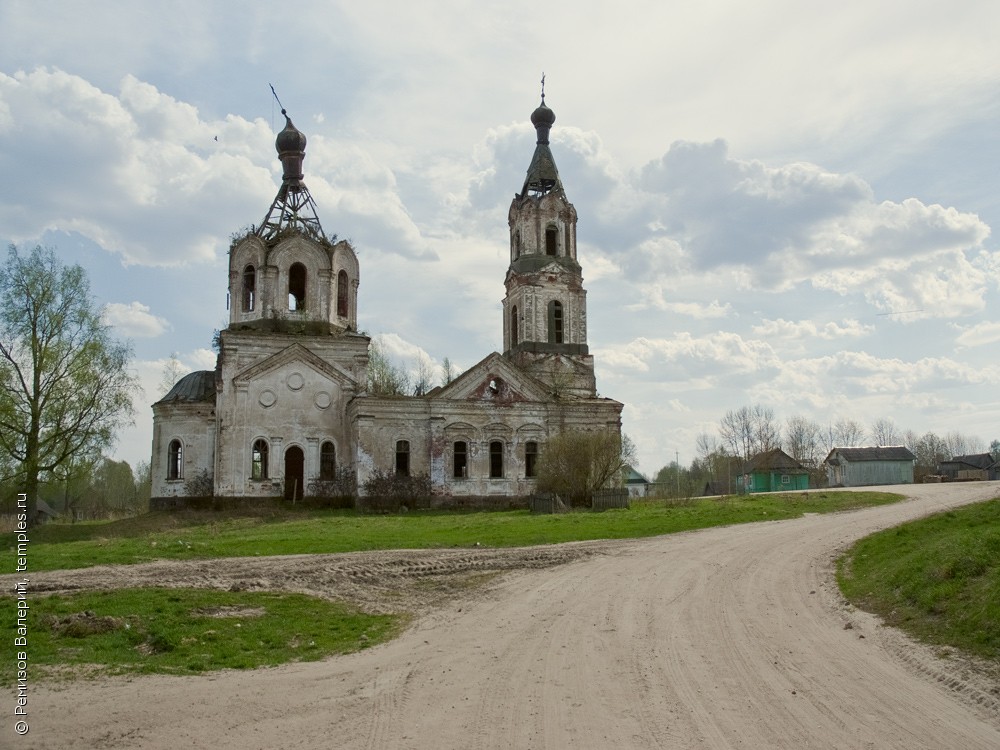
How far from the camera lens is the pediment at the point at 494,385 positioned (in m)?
36.8

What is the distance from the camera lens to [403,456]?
1415 inches

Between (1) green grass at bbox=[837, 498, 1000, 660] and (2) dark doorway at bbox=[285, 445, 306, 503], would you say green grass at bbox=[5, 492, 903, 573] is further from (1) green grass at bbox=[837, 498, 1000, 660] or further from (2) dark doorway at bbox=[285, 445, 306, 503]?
(1) green grass at bbox=[837, 498, 1000, 660]

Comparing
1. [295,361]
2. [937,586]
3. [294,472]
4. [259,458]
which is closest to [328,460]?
[294,472]

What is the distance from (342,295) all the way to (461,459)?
9.79 m

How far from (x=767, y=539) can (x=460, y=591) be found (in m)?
8.76

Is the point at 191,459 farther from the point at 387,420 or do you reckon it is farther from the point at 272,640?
the point at 272,640

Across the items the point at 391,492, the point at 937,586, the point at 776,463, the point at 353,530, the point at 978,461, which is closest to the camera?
the point at 937,586

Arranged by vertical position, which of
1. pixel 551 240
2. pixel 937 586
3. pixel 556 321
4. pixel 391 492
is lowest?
pixel 937 586

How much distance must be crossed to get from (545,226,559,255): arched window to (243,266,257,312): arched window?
13949mm

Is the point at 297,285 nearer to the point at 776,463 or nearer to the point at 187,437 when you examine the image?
the point at 187,437

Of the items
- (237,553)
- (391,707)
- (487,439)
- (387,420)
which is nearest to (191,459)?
(387,420)

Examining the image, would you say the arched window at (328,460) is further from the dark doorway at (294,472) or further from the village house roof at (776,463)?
the village house roof at (776,463)

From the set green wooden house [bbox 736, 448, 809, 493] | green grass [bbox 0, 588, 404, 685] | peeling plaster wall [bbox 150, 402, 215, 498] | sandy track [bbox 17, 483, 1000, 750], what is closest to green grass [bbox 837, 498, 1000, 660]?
sandy track [bbox 17, 483, 1000, 750]

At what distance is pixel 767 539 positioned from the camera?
20.1m
